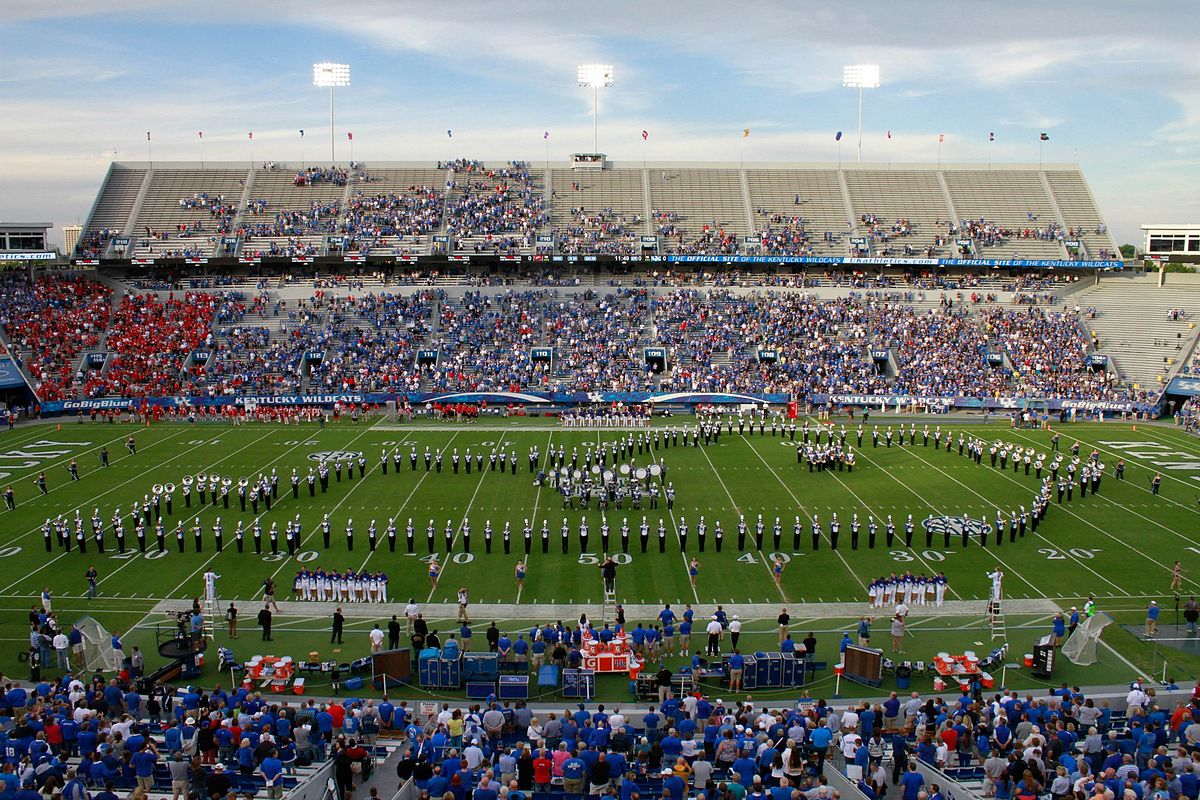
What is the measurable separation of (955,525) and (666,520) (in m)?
6.99

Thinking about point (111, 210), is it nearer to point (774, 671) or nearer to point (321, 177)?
point (321, 177)

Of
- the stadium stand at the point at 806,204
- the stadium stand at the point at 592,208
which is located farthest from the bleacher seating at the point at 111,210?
the stadium stand at the point at 806,204

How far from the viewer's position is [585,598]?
18.5 m

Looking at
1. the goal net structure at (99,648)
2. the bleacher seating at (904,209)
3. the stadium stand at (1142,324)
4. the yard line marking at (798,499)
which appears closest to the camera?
the goal net structure at (99,648)

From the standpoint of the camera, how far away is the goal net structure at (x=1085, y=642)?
51.1 feet

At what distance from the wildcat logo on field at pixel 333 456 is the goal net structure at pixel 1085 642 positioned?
2029cm

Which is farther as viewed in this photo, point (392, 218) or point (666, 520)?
point (392, 218)

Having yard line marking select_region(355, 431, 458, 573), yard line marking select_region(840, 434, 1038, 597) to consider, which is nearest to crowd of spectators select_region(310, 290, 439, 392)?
yard line marking select_region(355, 431, 458, 573)

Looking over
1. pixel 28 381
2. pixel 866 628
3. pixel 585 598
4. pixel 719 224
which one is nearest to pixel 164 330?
pixel 28 381

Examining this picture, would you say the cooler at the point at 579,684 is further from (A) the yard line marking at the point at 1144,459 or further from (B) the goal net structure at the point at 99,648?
(A) the yard line marking at the point at 1144,459

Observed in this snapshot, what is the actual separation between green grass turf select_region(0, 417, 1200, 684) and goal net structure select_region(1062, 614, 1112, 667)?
0.71 feet

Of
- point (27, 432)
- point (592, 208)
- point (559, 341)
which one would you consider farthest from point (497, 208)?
point (27, 432)

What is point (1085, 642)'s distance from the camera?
51.3ft

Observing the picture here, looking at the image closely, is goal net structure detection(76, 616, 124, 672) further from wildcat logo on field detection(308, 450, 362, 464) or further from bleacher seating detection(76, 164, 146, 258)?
bleacher seating detection(76, 164, 146, 258)
